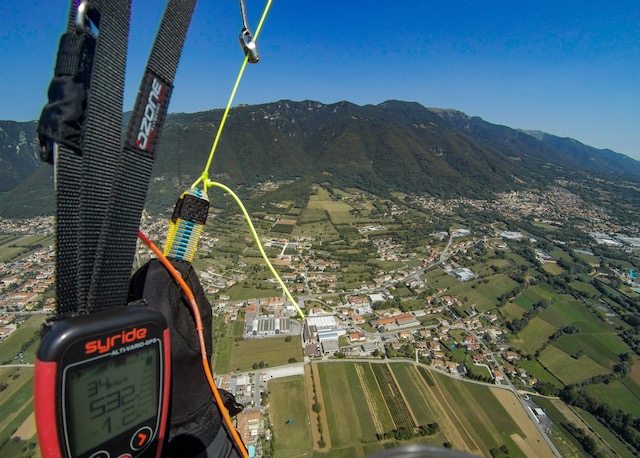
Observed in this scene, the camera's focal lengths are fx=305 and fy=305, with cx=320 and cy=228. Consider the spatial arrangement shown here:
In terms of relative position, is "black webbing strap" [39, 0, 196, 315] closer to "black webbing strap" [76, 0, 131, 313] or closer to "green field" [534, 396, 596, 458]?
"black webbing strap" [76, 0, 131, 313]

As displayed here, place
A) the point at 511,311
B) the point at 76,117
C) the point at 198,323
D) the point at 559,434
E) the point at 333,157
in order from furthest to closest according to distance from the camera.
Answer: the point at 333,157 < the point at 511,311 < the point at 559,434 < the point at 198,323 < the point at 76,117

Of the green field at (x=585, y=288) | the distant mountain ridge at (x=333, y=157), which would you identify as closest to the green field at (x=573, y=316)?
the green field at (x=585, y=288)

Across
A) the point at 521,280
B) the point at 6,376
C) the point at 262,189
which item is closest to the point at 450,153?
the point at 262,189

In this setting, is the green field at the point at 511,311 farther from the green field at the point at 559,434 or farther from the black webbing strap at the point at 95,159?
the black webbing strap at the point at 95,159

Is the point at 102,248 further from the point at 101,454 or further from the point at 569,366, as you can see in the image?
the point at 569,366

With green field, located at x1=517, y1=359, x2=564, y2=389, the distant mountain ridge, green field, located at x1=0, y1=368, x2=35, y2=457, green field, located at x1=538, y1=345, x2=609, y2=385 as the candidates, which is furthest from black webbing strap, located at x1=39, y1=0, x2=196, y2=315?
the distant mountain ridge

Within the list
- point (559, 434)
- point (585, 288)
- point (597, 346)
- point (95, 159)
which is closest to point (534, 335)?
point (597, 346)

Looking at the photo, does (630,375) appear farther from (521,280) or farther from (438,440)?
(438,440)
